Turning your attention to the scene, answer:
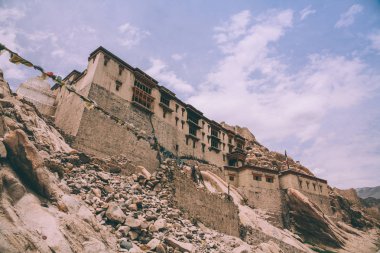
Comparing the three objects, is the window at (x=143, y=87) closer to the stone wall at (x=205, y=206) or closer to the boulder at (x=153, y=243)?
the stone wall at (x=205, y=206)

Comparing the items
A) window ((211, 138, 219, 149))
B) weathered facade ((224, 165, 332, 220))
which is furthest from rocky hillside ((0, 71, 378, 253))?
window ((211, 138, 219, 149))

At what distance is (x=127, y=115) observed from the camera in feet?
109

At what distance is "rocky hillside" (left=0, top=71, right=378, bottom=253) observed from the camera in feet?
33.2

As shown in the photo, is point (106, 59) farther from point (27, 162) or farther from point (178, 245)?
point (178, 245)

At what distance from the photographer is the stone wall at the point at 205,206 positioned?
22453 millimetres

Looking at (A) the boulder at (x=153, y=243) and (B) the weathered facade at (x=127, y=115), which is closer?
(A) the boulder at (x=153, y=243)

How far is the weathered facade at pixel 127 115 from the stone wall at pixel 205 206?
9343 mm

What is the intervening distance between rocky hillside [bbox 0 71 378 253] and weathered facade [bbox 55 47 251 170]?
3.61 metres

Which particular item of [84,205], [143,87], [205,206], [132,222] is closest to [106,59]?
[143,87]

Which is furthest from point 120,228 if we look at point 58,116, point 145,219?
point 58,116

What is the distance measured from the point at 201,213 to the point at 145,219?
Result: 809cm

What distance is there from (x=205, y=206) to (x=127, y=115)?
16.3 metres

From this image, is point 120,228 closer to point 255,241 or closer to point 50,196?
point 50,196

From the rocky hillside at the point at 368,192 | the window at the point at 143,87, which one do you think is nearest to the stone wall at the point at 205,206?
the window at the point at 143,87
